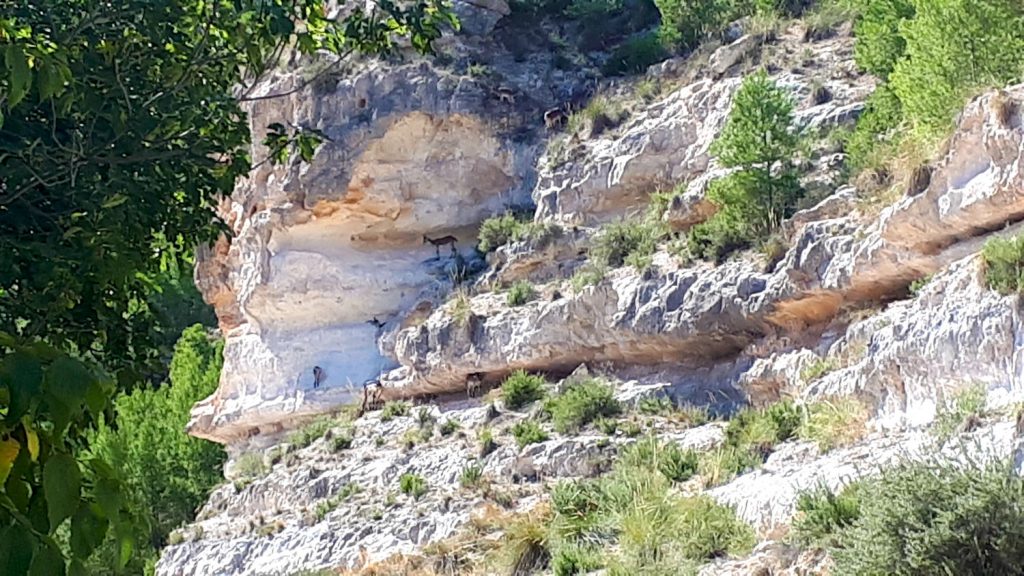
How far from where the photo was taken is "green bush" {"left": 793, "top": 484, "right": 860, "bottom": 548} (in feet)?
23.7

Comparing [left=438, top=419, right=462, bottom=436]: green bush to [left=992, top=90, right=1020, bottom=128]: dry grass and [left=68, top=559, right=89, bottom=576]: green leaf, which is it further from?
[left=68, top=559, right=89, bottom=576]: green leaf

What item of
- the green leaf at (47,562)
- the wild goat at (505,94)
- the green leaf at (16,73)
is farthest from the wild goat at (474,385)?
the green leaf at (47,562)

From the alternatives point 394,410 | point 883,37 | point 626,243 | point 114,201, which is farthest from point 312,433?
point 114,201

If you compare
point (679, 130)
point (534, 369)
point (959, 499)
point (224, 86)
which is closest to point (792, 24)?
point (679, 130)

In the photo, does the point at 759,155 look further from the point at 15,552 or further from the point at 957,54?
the point at 15,552

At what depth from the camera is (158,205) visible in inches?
169

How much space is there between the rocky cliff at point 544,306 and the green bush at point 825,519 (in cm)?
14

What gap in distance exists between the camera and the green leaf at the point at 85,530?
5.52 ft

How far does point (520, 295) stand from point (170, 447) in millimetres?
10275

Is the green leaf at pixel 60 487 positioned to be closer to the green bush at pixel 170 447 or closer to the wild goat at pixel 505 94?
the wild goat at pixel 505 94

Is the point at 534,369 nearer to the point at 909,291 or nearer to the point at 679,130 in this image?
the point at 679,130

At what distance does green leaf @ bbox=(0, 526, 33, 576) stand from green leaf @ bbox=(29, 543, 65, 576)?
0.04ft

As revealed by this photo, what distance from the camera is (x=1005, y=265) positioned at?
912 centimetres

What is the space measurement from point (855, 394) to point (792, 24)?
27.3ft
